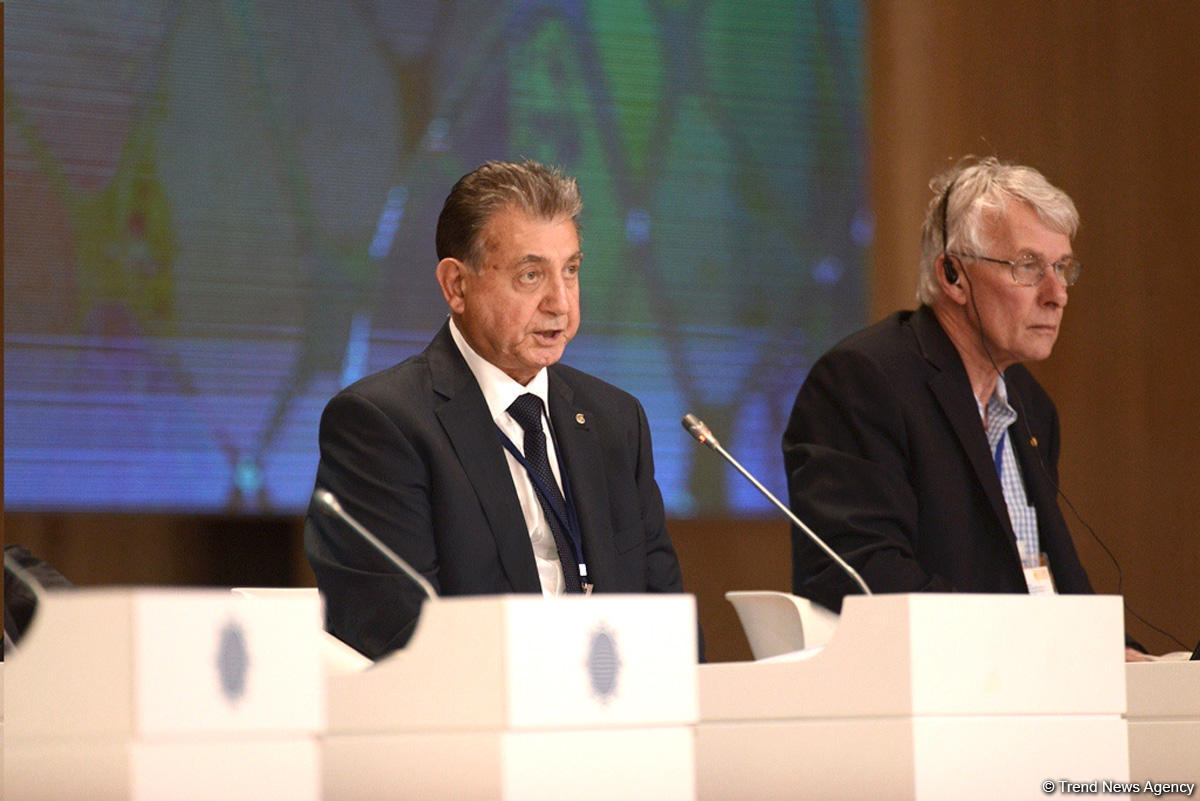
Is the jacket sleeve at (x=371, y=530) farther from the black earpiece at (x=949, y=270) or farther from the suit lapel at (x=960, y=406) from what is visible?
the black earpiece at (x=949, y=270)

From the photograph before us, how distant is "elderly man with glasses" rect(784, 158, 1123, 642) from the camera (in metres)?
3.35

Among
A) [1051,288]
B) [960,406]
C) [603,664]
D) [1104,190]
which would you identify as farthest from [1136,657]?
→ [1104,190]

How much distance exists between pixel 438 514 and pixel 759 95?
8.19 feet

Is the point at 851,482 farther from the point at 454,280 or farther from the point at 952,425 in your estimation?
the point at 454,280

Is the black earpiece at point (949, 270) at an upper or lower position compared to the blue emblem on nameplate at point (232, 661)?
upper

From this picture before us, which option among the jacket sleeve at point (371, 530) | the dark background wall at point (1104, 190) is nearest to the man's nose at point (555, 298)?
the jacket sleeve at point (371, 530)

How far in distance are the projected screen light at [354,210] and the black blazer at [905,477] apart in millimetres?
1299

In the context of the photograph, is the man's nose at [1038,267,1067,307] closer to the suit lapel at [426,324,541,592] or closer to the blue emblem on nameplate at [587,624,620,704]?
the suit lapel at [426,324,541,592]

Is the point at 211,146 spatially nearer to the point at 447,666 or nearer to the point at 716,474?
the point at 716,474

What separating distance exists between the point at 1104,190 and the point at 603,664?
12.9 ft

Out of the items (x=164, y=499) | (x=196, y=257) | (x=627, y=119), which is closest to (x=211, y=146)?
(x=196, y=257)

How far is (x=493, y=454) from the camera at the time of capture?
2920 millimetres

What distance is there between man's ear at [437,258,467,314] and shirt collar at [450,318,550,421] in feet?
0.14

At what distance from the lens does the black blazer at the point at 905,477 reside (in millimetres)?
3326
